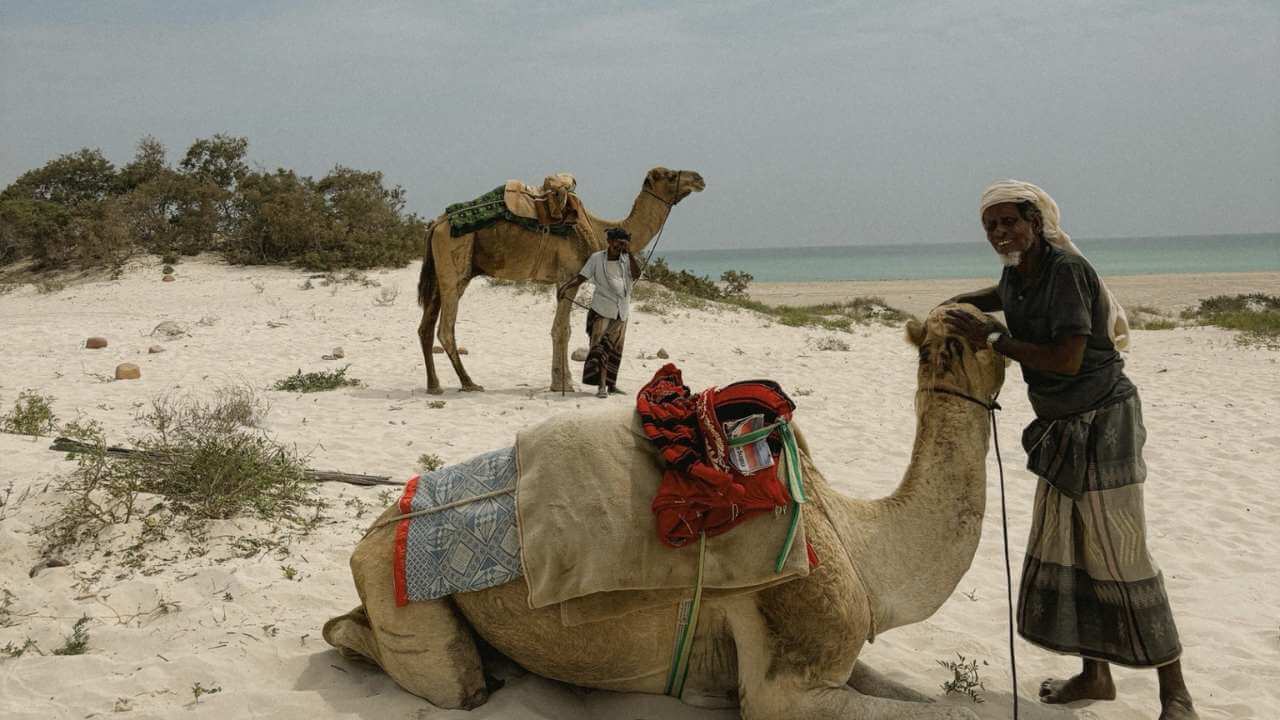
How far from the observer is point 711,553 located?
2865mm

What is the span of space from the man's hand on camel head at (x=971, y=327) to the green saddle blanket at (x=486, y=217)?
8.02 meters

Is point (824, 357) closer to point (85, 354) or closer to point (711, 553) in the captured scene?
point (85, 354)

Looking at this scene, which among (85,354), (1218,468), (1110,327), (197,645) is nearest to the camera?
(1110,327)

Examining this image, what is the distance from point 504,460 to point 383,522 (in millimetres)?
488

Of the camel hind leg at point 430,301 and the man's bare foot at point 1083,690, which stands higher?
the camel hind leg at point 430,301

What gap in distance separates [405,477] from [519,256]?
15.3 feet

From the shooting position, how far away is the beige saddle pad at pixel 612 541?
9.34ft

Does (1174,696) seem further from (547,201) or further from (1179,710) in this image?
(547,201)

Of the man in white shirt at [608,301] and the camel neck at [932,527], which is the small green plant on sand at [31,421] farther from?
the camel neck at [932,527]

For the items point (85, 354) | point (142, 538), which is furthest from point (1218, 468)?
point (85, 354)

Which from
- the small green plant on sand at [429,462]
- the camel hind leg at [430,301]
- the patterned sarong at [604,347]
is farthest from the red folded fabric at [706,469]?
the camel hind leg at [430,301]

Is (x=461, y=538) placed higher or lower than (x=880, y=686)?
higher

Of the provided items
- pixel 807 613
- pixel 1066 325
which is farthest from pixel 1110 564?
pixel 807 613

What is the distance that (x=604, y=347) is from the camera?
1081 cm
